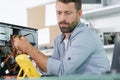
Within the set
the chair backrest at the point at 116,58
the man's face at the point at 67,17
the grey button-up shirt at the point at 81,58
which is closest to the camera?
the chair backrest at the point at 116,58

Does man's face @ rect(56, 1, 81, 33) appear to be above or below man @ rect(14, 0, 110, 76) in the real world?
above

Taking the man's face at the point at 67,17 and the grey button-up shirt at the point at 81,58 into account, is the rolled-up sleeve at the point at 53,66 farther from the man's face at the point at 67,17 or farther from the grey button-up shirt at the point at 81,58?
the man's face at the point at 67,17

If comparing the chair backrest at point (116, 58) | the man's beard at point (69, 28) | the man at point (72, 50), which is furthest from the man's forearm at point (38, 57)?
the chair backrest at point (116, 58)

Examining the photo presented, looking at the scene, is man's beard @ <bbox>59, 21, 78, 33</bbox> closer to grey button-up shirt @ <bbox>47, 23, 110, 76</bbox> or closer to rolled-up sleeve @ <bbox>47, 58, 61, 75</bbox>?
grey button-up shirt @ <bbox>47, 23, 110, 76</bbox>

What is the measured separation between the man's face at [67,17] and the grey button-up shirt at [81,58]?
5cm

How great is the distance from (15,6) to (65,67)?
7.58ft

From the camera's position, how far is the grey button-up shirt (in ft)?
4.64

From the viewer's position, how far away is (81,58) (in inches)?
56.5

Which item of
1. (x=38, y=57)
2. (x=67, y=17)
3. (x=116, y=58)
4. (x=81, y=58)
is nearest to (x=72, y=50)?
(x=81, y=58)

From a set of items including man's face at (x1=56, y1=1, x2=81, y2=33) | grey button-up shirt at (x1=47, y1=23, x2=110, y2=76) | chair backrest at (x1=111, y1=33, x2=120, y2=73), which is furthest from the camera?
man's face at (x1=56, y1=1, x2=81, y2=33)

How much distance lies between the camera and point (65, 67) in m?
1.40

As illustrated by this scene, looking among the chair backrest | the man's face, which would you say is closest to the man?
the man's face

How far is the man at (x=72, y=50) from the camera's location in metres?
1.42

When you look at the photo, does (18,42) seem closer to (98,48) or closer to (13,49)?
(13,49)
